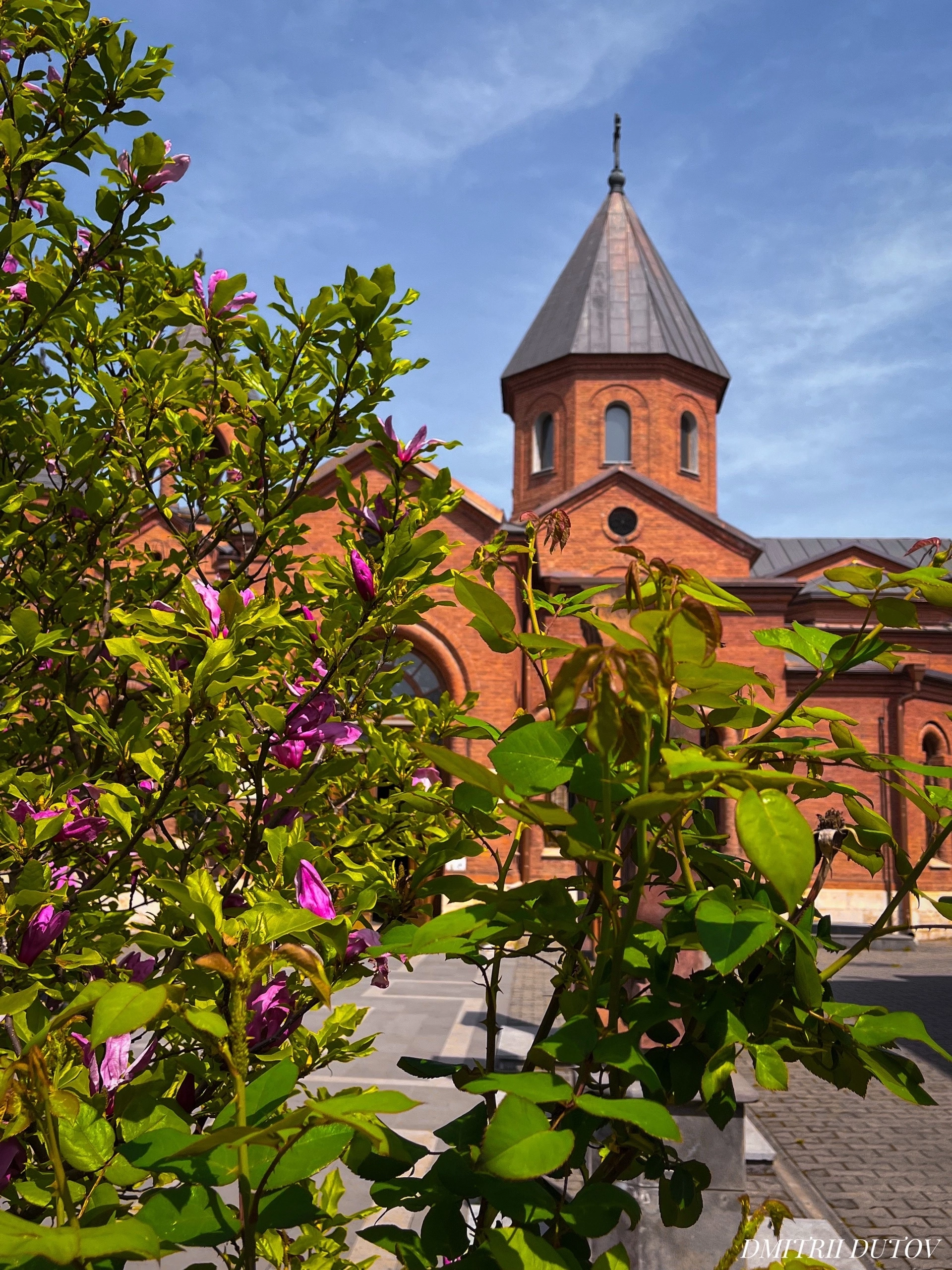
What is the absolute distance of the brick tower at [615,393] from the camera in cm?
2491

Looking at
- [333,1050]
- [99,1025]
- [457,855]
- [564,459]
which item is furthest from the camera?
[564,459]

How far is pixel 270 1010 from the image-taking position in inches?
52.8

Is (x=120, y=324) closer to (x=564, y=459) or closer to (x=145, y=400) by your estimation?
(x=145, y=400)

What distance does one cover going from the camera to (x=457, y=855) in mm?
1104

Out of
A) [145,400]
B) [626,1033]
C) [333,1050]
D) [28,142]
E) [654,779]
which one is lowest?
[333,1050]

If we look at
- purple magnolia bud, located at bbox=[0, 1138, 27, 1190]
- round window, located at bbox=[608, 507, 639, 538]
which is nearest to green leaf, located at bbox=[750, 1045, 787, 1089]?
purple magnolia bud, located at bbox=[0, 1138, 27, 1190]

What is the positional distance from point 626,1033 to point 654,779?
0.22 metres

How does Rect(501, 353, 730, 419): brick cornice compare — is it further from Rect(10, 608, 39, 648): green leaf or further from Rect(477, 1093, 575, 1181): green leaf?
Rect(477, 1093, 575, 1181): green leaf

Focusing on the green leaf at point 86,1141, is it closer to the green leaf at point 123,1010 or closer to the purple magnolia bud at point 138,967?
the green leaf at point 123,1010

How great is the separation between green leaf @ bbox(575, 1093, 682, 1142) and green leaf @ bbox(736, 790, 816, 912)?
19 cm

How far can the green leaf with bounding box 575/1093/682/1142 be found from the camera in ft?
2.14

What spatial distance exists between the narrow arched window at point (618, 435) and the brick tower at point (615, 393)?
28 millimetres

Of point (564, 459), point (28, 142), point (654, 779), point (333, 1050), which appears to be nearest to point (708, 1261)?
point (333, 1050)

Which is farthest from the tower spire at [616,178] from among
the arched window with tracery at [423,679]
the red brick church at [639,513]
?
the arched window with tracery at [423,679]
